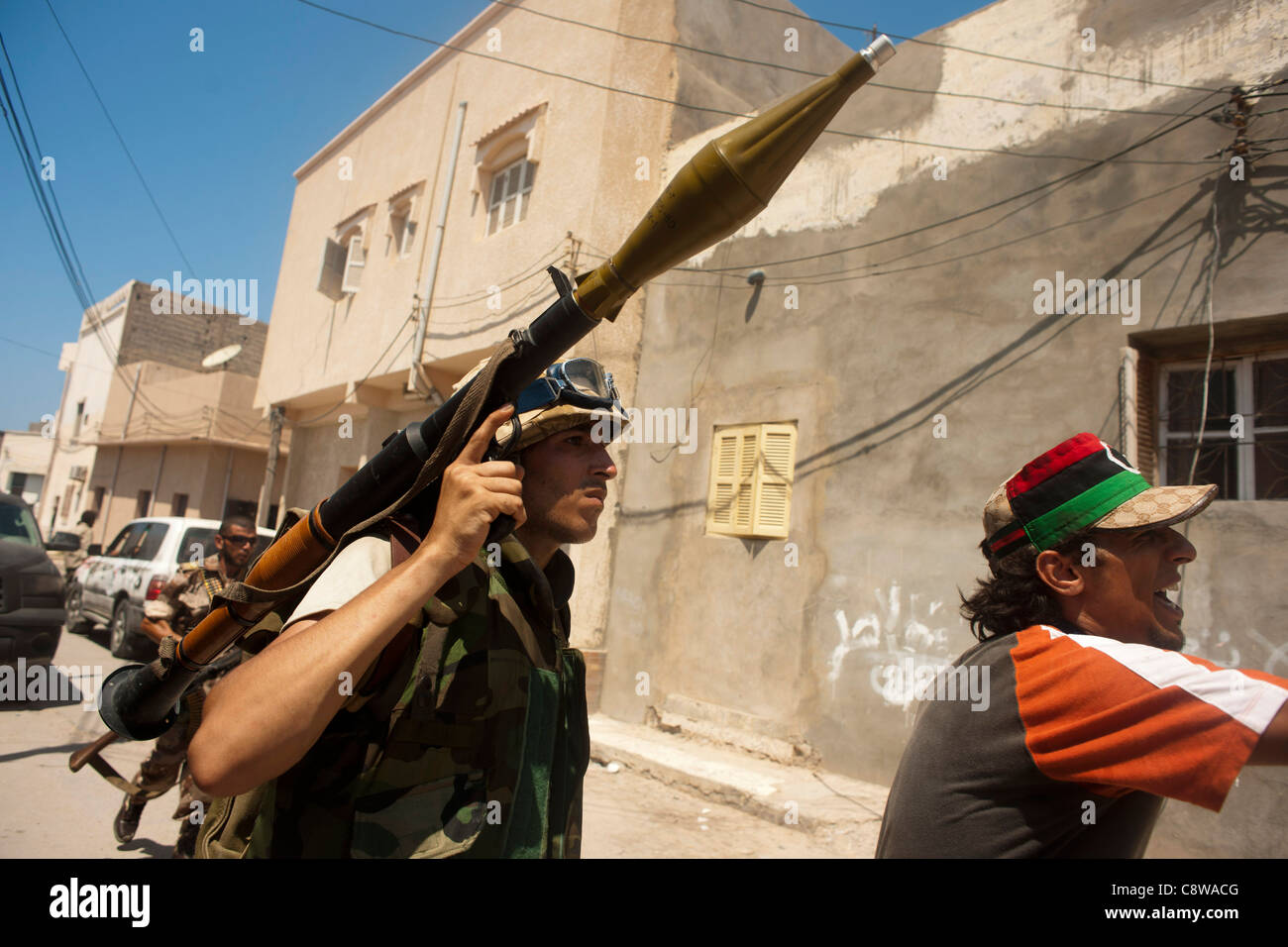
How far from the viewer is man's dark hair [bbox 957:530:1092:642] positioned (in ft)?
4.98

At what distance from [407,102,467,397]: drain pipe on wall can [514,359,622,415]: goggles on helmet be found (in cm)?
928

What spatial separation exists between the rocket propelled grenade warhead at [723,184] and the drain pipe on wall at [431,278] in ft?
31.8

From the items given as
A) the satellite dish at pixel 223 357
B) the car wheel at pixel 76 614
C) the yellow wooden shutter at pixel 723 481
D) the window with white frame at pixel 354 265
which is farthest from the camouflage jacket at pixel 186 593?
the satellite dish at pixel 223 357

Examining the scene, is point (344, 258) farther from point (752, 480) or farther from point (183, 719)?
point (183, 719)

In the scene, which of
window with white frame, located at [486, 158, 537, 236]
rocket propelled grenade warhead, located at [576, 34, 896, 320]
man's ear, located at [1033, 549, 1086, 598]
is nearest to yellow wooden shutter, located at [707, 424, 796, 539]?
window with white frame, located at [486, 158, 537, 236]

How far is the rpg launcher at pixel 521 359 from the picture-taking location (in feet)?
4.10

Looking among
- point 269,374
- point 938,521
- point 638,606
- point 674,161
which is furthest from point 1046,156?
point 269,374

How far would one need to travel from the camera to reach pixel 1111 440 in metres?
4.77

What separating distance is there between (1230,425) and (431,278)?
369 inches

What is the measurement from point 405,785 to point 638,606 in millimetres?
6602

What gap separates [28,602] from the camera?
240 inches

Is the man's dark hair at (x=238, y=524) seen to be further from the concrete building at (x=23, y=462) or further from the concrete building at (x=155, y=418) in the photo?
the concrete building at (x=23, y=462)

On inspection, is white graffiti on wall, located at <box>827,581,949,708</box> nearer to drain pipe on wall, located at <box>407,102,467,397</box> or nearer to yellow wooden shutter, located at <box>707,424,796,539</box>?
yellow wooden shutter, located at <box>707,424,796,539</box>

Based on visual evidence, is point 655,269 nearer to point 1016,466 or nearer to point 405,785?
point 405,785
